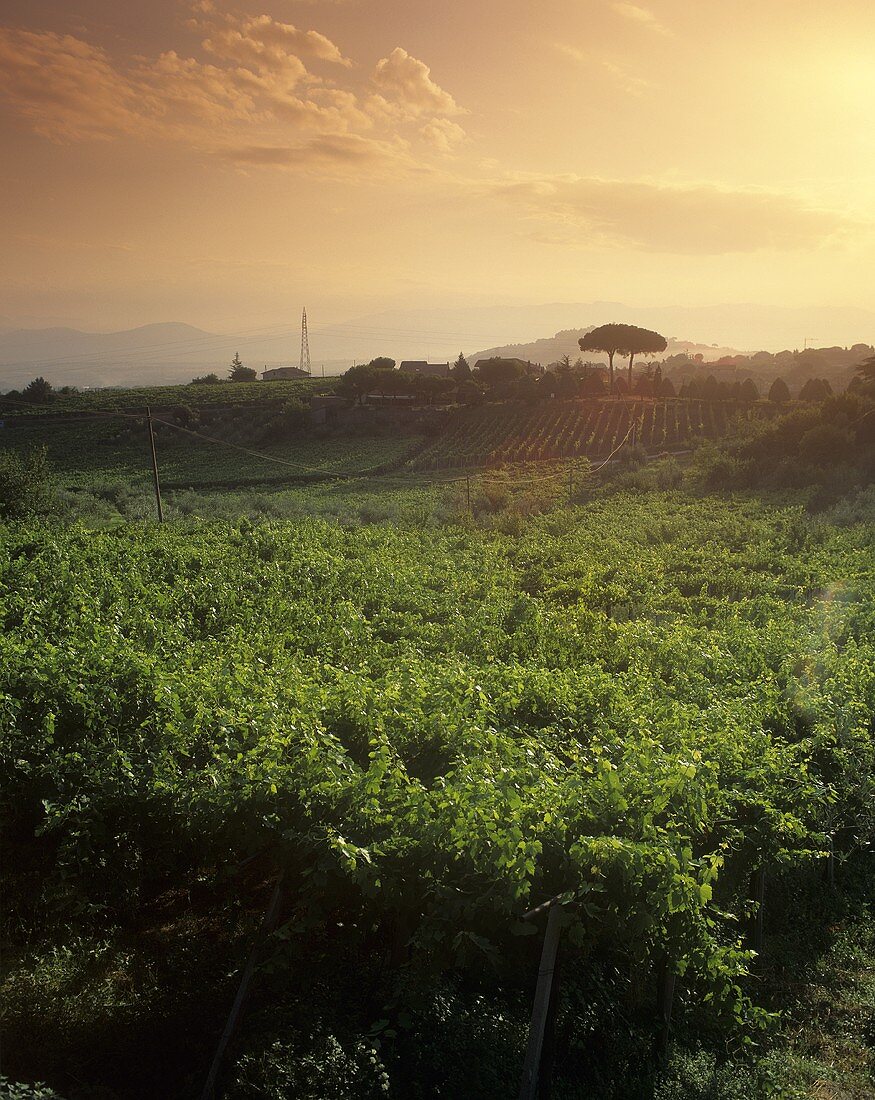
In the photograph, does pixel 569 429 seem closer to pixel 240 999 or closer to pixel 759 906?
pixel 759 906

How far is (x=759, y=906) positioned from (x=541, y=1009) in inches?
136

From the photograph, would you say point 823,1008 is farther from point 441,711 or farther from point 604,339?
point 604,339

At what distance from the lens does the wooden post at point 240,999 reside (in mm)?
5449

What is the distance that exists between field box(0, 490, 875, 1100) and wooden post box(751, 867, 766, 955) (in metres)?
0.19

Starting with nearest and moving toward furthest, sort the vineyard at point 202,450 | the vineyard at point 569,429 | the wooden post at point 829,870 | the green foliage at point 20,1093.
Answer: the green foliage at point 20,1093
the wooden post at point 829,870
the vineyard at point 202,450
the vineyard at point 569,429

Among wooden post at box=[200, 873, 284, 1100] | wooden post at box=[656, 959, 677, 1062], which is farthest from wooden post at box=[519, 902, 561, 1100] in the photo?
wooden post at box=[200, 873, 284, 1100]

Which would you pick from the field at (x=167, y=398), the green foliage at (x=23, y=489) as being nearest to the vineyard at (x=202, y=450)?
the field at (x=167, y=398)

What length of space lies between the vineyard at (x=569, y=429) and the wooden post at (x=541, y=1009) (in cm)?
4872

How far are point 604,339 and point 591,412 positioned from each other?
21.3 metres

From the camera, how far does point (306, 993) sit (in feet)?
20.7

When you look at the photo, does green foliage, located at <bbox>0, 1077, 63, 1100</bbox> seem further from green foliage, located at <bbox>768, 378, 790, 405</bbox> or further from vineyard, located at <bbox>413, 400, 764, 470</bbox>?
green foliage, located at <bbox>768, 378, 790, 405</bbox>

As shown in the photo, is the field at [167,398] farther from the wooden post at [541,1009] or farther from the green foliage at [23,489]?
the wooden post at [541,1009]

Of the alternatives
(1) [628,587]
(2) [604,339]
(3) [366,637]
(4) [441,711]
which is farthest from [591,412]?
(4) [441,711]

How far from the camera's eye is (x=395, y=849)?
6.23 meters
